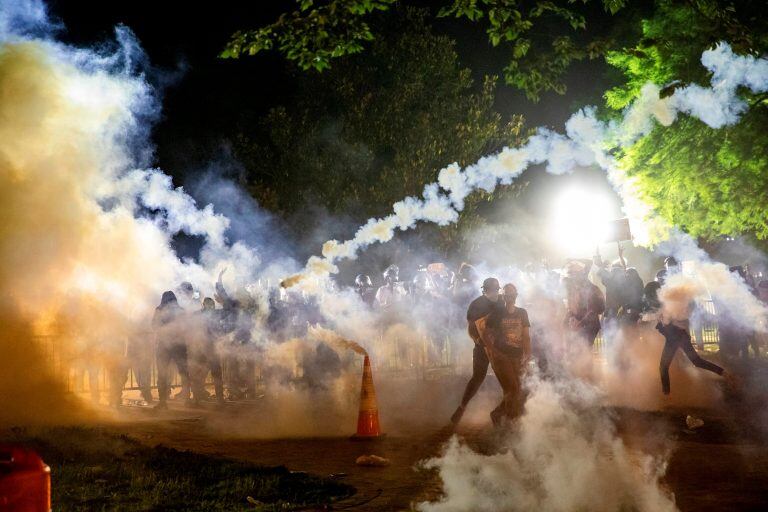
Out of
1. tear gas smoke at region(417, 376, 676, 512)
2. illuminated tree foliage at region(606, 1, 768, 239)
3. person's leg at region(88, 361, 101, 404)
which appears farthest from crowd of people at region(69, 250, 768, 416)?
tear gas smoke at region(417, 376, 676, 512)

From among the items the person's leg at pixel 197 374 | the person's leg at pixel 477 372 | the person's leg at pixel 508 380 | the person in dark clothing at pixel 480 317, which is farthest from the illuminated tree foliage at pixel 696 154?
the person's leg at pixel 197 374

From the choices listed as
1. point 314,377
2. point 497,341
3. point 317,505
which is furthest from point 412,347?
point 317,505

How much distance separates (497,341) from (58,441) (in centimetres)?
522

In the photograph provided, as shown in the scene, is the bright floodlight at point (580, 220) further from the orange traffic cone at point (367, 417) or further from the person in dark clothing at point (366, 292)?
the orange traffic cone at point (367, 417)

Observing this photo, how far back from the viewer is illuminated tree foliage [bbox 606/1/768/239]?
14.1m

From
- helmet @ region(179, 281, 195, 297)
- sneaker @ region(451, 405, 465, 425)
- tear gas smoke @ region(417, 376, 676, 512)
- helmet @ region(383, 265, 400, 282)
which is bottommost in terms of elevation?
tear gas smoke @ region(417, 376, 676, 512)

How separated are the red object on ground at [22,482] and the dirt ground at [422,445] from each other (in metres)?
2.88

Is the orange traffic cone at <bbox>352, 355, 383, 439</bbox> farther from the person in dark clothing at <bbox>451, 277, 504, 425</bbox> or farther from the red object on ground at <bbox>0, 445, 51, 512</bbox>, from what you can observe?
the red object on ground at <bbox>0, 445, 51, 512</bbox>

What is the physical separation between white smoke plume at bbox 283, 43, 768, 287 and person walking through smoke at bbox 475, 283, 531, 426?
16.4 ft

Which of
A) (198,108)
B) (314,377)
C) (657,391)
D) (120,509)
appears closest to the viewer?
(120,509)

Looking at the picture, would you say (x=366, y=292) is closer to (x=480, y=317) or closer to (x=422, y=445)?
(x=480, y=317)

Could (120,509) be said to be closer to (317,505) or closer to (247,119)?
(317,505)

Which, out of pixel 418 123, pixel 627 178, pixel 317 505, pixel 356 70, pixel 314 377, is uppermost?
pixel 356 70

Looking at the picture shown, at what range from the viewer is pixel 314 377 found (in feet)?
42.9
